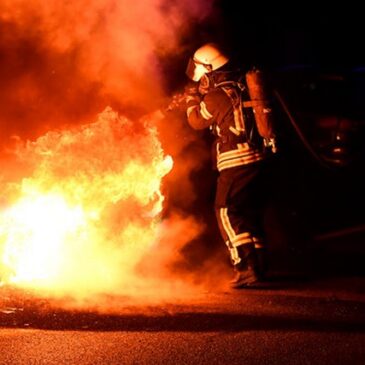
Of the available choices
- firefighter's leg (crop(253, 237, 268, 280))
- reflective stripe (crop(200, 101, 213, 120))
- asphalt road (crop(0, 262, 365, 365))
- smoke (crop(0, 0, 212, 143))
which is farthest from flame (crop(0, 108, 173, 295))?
smoke (crop(0, 0, 212, 143))

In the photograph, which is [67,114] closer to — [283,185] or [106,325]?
[283,185]

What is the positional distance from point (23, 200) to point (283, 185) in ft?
12.0

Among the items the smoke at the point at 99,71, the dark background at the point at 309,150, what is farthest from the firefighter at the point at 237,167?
the dark background at the point at 309,150

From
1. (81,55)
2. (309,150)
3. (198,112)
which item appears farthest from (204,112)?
(81,55)

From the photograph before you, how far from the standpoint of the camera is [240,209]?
5.32 metres

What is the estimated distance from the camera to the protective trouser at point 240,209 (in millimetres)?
5215

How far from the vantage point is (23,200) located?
5.56 m

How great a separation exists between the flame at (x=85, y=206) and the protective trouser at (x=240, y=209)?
95cm

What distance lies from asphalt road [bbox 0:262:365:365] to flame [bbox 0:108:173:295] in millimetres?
682

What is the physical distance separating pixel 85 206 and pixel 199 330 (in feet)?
7.38

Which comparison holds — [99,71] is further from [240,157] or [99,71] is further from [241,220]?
[241,220]

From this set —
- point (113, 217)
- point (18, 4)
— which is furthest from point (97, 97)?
point (113, 217)

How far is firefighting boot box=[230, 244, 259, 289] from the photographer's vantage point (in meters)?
5.14

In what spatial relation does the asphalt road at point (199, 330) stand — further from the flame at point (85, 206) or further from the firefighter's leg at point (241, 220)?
A: the flame at point (85, 206)
